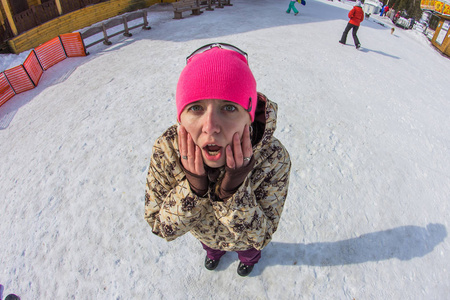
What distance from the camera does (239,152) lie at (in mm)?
1361

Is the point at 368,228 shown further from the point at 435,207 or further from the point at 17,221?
the point at 17,221

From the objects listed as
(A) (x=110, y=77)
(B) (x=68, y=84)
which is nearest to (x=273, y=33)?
(A) (x=110, y=77)

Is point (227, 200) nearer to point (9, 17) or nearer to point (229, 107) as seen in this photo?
point (229, 107)

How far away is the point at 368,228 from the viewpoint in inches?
139

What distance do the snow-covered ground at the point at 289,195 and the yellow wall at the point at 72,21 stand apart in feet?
13.8

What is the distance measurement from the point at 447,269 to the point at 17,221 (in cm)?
629

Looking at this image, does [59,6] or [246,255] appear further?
[59,6]

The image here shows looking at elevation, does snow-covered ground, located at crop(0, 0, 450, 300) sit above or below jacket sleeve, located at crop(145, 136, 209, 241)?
below

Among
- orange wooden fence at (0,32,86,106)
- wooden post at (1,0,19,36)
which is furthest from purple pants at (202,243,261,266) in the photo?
wooden post at (1,0,19,36)

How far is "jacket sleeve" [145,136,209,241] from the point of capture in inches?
65.1

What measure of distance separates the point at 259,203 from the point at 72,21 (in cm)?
1474

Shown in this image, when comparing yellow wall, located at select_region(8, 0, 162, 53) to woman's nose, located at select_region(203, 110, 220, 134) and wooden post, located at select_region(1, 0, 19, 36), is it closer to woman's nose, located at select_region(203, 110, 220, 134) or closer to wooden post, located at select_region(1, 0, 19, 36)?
wooden post, located at select_region(1, 0, 19, 36)

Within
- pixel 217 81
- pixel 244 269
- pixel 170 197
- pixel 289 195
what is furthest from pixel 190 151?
pixel 289 195

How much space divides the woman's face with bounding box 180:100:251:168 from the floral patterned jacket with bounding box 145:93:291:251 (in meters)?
0.23
